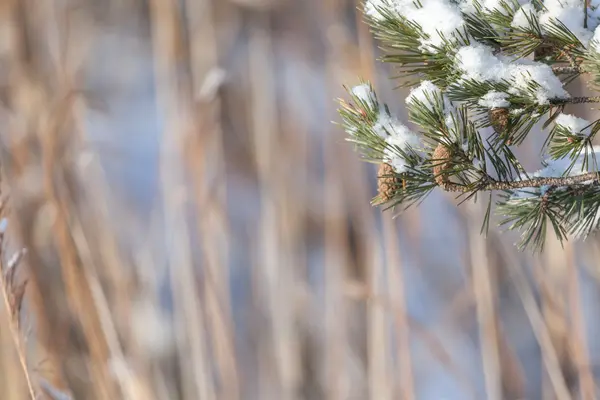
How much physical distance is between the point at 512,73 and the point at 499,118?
0.10 ft

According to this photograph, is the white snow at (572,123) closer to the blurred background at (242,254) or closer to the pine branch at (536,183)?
the pine branch at (536,183)

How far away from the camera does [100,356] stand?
91cm

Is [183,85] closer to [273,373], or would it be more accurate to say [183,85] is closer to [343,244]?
[343,244]

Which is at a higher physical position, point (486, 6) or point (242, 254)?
point (486, 6)

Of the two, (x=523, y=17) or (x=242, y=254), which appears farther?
(x=242, y=254)

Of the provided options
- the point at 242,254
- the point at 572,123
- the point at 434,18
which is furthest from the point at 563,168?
the point at 242,254

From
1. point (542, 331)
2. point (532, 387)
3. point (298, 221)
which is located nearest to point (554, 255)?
point (542, 331)

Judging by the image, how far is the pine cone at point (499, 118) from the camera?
0.42 m

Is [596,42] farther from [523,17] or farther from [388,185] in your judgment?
[388,185]

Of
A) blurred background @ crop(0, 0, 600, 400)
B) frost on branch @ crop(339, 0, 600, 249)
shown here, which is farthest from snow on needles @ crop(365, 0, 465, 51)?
Answer: blurred background @ crop(0, 0, 600, 400)

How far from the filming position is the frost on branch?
404mm

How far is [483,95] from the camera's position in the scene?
1.36 ft

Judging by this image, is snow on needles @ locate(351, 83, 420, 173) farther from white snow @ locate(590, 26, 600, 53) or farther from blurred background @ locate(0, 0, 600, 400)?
blurred background @ locate(0, 0, 600, 400)

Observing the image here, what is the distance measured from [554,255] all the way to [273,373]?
60 centimetres
